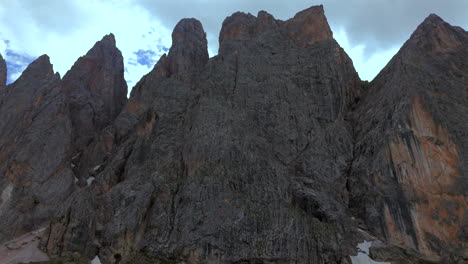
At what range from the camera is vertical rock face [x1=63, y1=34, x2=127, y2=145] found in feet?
269

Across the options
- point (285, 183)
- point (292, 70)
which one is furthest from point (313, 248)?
point (292, 70)

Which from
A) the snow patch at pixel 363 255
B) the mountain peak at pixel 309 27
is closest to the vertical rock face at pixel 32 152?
the snow patch at pixel 363 255

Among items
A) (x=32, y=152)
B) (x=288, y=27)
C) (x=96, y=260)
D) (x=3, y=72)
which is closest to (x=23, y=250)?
(x=96, y=260)

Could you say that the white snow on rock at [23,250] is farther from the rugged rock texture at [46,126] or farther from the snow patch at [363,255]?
the snow patch at [363,255]

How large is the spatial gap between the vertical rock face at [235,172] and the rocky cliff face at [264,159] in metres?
0.21

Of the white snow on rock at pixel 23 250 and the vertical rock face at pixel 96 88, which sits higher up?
the vertical rock face at pixel 96 88

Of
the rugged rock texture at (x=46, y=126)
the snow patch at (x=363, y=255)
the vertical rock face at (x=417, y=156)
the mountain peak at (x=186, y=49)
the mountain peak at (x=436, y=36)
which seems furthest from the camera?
the mountain peak at (x=186, y=49)

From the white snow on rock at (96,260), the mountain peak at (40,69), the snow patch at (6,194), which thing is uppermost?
the mountain peak at (40,69)

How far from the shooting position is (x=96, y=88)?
90.8 meters

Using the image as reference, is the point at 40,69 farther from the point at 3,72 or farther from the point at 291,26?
the point at 291,26

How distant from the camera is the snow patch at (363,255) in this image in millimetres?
41344

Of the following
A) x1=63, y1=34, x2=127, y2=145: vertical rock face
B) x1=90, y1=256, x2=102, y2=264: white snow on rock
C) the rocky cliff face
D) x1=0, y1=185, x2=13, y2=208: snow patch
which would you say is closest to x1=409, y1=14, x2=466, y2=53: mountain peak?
the rocky cliff face

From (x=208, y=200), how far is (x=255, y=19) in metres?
53.7

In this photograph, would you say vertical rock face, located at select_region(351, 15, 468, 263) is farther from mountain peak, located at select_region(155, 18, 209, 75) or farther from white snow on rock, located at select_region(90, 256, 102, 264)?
mountain peak, located at select_region(155, 18, 209, 75)
